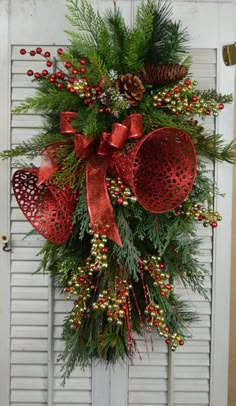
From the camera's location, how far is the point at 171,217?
1014 millimetres

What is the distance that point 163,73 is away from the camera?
0.95 m

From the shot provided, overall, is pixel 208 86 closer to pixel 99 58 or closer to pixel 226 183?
pixel 226 183

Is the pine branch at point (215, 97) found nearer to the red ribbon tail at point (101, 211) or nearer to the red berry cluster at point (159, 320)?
the red ribbon tail at point (101, 211)

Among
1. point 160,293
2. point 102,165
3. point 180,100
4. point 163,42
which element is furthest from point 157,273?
point 163,42

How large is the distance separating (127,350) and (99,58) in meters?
0.77

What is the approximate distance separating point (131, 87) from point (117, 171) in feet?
0.66

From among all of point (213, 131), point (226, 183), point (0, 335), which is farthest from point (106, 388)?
point (213, 131)

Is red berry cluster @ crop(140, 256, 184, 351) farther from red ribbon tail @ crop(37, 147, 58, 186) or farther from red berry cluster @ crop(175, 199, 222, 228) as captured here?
red ribbon tail @ crop(37, 147, 58, 186)

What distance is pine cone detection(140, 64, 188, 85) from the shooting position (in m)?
0.94

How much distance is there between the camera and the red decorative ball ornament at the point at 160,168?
0.87 meters

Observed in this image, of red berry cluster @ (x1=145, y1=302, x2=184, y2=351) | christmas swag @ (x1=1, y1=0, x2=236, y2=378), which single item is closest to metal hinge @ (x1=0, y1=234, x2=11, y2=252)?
christmas swag @ (x1=1, y1=0, x2=236, y2=378)

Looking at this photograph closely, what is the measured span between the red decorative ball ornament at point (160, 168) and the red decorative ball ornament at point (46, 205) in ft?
0.47

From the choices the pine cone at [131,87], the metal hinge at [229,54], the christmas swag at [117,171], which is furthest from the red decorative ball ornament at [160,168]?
the metal hinge at [229,54]

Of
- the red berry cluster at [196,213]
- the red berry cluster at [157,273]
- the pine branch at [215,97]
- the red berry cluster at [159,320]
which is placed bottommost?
the red berry cluster at [159,320]
